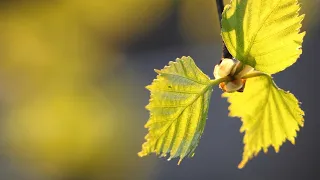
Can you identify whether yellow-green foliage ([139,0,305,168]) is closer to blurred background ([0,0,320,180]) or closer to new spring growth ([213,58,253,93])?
new spring growth ([213,58,253,93])

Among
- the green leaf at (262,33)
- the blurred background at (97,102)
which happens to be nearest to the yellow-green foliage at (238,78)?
the green leaf at (262,33)

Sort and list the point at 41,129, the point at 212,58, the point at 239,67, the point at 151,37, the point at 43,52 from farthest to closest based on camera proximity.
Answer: the point at 151,37
the point at 212,58
the point at 43,52
the point at 41,129
the point at 239,67

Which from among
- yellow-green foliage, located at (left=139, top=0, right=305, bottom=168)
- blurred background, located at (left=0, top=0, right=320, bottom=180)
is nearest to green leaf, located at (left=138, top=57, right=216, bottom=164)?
yellow-green foliage, located at (left=139, top=0, right=305, bottom=168)

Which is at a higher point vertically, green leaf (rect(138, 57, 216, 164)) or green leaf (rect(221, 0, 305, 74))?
green leaf (rect(221, 0, 305, 74))

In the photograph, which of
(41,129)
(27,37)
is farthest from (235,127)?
(27,37)

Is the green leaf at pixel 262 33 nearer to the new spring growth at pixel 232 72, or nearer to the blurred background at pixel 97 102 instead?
the new spring growth at pixel 232 72

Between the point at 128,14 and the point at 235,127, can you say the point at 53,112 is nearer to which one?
the point at 128,14

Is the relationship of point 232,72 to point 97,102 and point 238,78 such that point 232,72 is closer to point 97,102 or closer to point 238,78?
point 238,78
